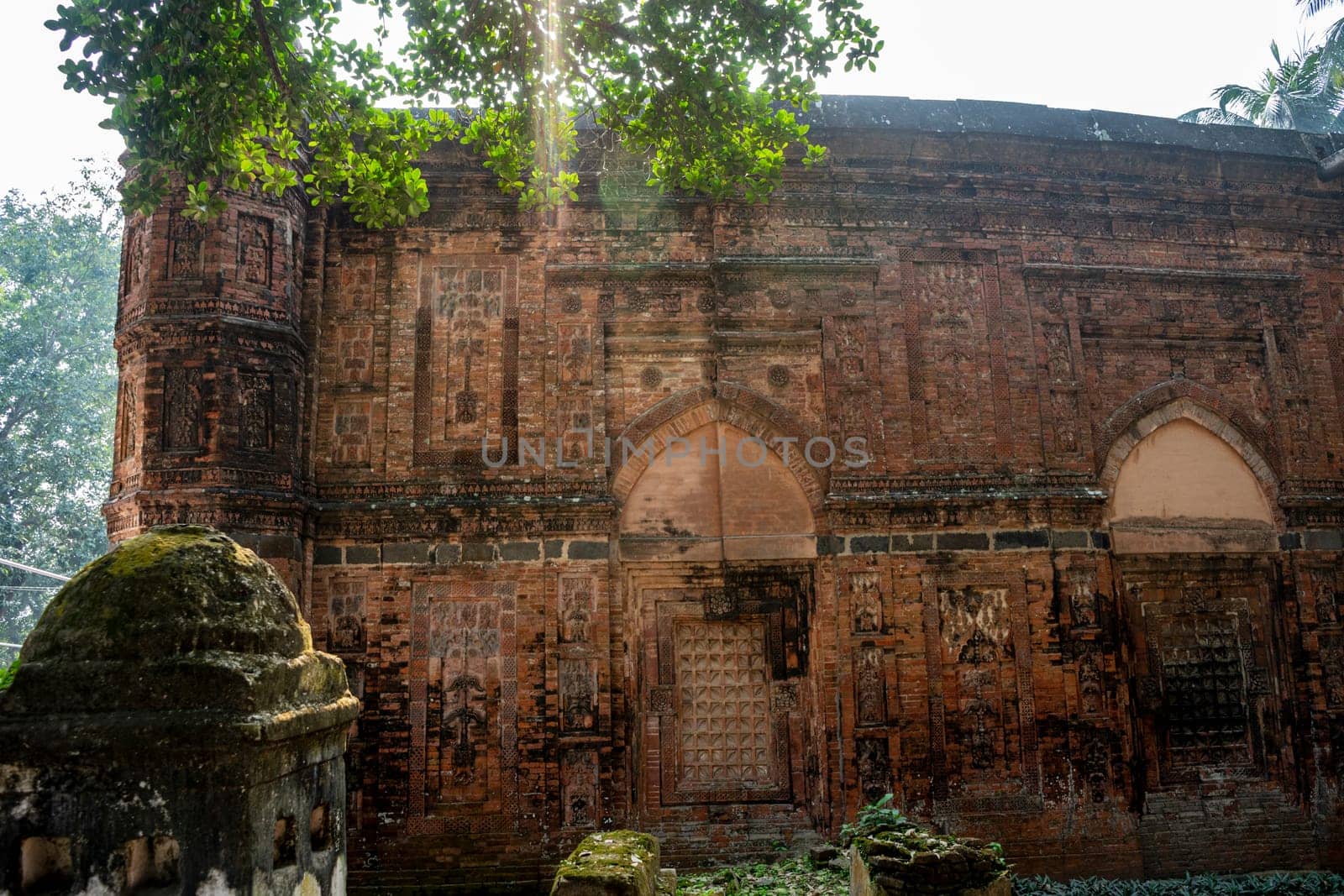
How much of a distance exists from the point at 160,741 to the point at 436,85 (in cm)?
519

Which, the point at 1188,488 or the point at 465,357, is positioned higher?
the point at 465,357

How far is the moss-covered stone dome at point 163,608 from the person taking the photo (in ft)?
9.64

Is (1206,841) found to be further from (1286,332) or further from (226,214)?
(226,214)

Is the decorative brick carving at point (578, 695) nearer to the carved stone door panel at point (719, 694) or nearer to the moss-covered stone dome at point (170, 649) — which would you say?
the carved stone door panel at point (719, 694)

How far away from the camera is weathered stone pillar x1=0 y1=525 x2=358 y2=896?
2.74 meters

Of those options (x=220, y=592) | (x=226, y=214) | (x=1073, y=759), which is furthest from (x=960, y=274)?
(x=220, y=592)

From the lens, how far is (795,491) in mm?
8820

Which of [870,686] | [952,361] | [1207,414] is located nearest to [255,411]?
[870,686]

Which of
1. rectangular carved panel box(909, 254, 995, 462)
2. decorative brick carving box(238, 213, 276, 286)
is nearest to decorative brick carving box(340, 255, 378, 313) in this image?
decorative brick carving box(238, 213, 276, 286)

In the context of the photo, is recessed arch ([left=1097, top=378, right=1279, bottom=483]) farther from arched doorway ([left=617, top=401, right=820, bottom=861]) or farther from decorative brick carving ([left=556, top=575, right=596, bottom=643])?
decorative brick carving ([left=556, top=575, right=596, bottom=643])

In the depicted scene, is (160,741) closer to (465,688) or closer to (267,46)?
(267,46)

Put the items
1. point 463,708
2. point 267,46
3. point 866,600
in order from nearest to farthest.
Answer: point 267,46 → point 463,708 → point 866,600

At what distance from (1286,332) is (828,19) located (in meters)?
6.91

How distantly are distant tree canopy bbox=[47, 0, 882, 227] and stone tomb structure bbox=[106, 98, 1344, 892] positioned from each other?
166 centimetres
